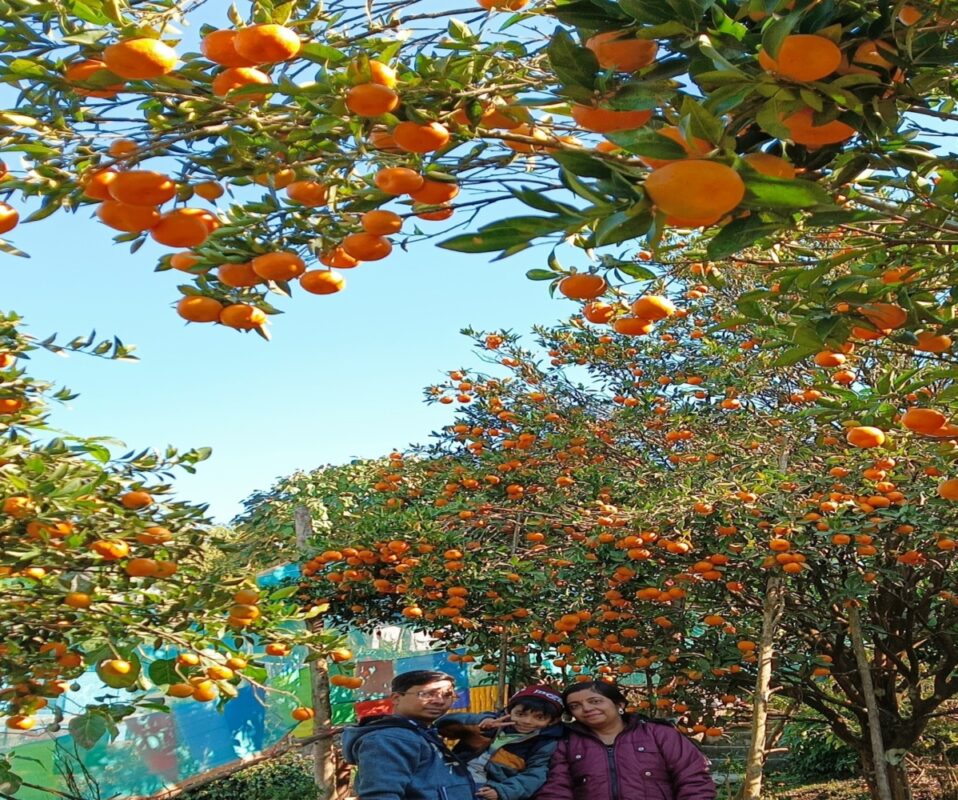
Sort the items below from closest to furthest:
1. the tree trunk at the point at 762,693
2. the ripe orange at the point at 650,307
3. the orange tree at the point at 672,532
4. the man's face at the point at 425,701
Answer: the ripe orange at the point at 650,307, the man's face at the point at 425,701, the tree trunk at the point at 762,693, the orange tree at the point at 672,532

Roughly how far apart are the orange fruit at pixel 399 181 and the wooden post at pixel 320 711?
4833 mm

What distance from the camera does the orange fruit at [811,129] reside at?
4.40 feet

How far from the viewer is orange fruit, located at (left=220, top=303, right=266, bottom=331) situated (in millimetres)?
1918

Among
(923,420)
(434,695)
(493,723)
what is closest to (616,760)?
(493,723)

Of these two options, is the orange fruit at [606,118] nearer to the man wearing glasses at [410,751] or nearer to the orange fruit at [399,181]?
the orange fruit at [399,181]

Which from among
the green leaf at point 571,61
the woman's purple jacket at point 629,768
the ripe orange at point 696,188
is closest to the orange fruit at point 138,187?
the green leaf at point 571,61

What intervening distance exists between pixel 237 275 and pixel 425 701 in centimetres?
172

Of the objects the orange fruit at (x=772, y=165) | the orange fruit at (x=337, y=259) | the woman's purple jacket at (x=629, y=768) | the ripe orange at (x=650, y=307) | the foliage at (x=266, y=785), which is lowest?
the foliage at (x=266, y=785)

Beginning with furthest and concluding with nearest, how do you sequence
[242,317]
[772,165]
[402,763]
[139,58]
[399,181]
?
[402,763]
[242,317]
[399,181]
[139,58]
[772,165]

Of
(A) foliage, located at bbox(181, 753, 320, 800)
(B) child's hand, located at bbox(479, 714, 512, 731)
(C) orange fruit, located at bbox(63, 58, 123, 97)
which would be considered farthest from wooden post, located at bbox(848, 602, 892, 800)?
(A) foliage, located at bbox(181, 753, 320, 800)

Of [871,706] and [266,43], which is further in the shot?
[871,706]

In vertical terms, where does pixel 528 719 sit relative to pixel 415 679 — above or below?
below

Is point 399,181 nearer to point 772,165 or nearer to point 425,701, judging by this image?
point 772,165

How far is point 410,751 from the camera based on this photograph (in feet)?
9.07
